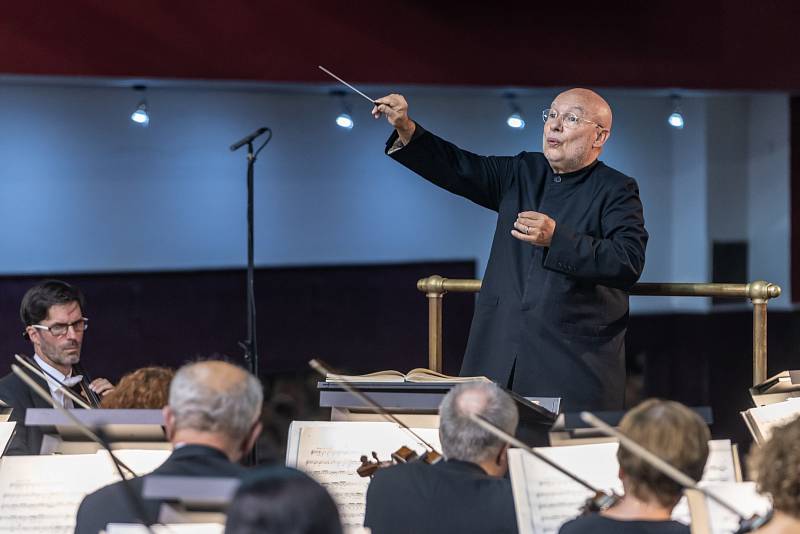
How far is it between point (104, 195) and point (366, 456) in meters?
3.60

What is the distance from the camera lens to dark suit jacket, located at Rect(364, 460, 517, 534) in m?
2.59

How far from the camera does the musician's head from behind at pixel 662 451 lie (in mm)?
2268

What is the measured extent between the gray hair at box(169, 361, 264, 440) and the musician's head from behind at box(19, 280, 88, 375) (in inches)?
66.0

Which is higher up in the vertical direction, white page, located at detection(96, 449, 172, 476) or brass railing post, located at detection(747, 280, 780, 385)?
brass railing post, located at detection(747, 280, 780, 385)

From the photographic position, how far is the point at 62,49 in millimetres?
5121

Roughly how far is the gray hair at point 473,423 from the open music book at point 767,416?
2.25 ft

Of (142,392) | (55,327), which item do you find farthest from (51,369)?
(142,392)

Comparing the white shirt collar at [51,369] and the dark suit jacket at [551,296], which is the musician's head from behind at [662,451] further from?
the white shirt collar at [51,369]

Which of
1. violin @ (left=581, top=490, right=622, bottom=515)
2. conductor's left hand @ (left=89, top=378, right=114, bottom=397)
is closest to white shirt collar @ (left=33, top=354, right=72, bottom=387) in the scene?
conductor's left hand @ (left=89, top=378, right=114, bottom=397)

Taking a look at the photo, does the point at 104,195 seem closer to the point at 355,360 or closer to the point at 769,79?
the point at 355,360

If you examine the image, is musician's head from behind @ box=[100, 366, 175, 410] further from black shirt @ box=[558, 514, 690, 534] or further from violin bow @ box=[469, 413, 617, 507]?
black shirt @ box=[558, 514, 690, 534]

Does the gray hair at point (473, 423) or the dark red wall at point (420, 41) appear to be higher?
the dark red wall at point (420, 41)

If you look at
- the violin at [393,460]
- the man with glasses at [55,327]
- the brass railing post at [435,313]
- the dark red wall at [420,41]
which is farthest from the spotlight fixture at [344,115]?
the violin at [393,460]

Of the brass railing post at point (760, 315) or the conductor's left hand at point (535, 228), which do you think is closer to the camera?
the conductor's left hand at point (535, 228)
